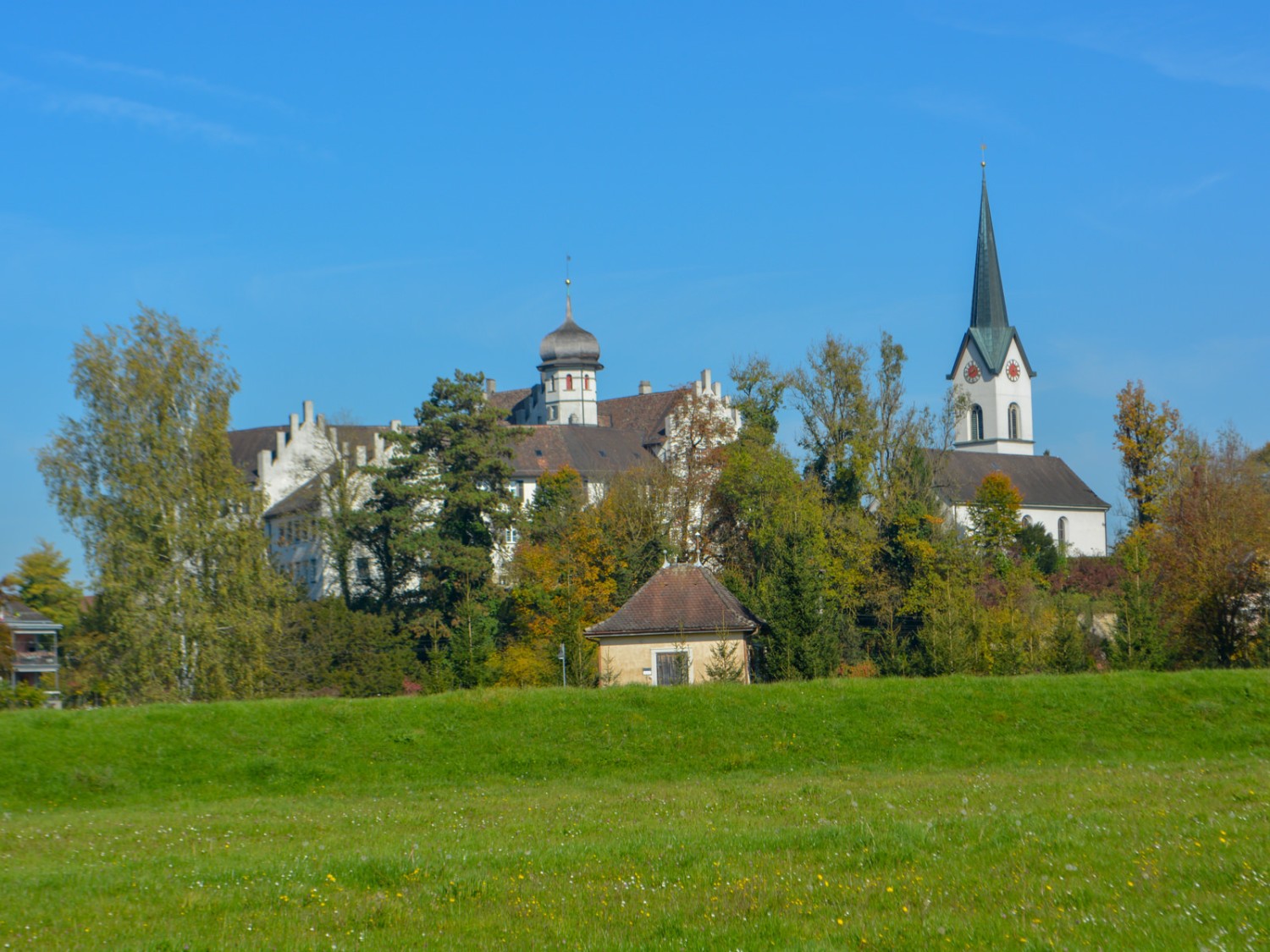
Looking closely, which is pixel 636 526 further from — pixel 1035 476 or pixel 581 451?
pixel 1035 476

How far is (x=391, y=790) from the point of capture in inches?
878

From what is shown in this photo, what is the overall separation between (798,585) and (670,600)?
4747 mm

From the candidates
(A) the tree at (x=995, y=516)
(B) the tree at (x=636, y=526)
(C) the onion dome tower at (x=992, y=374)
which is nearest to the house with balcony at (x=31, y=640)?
(B) the tree at (x=636, y=526)

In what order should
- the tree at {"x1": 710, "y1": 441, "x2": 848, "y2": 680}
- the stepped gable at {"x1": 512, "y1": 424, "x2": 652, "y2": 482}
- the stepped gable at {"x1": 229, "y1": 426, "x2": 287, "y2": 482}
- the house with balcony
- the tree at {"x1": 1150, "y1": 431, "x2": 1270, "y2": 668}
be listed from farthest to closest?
the stepped gable at {"x1": 229, "y1": 426, "x2": 287, "y2": 482} < the stepped gable at {"x1": 512, "y1": 424, "x2": 652, "y2": 482} < the house with balcony < the tree at {"x1": 710, "y1": 441, "x2": 848, "y2": 680} < the tree at {"x1": 1150, "y1": 431, "x2": 1270, "y2": 668}

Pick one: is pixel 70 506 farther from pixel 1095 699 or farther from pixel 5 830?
pixel 1095 699

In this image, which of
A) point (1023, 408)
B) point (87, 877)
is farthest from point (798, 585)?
point (1023, 408)

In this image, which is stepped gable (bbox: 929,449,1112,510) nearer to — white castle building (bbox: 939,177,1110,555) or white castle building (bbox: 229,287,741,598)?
white castle building (bbox: 939,177,1110,555)

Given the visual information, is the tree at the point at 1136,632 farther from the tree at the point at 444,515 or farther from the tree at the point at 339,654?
the tree at the point at 444,515

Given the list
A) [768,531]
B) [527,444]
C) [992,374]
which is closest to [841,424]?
[768,531]

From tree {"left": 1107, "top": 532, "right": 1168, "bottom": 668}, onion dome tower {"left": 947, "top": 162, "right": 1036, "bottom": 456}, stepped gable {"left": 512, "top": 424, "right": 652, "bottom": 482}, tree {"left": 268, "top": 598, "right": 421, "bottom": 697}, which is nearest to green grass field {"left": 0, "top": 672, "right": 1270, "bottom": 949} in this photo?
tree {"left": 1107, "top": 532, "right": 1168, "bottom": 668}

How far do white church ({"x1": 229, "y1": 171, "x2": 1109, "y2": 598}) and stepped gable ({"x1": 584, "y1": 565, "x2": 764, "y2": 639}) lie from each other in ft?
82.9

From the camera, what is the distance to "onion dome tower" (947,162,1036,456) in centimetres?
13400

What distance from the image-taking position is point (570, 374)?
438ft

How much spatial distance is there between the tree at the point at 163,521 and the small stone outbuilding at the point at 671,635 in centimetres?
1436
